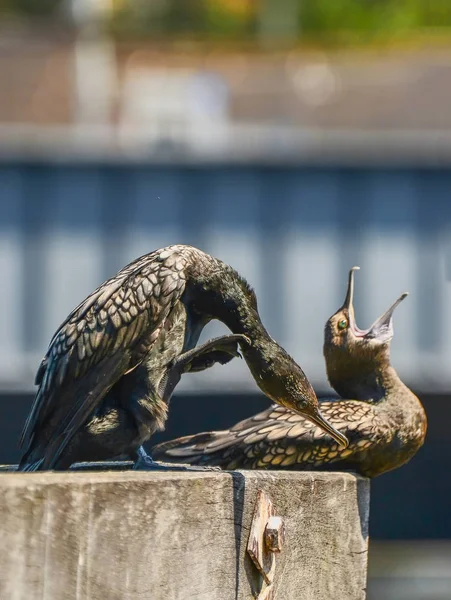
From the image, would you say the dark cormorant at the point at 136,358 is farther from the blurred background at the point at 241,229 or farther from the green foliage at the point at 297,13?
the green foliage at the point at 297,13

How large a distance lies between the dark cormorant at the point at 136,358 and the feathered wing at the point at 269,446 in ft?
3.29

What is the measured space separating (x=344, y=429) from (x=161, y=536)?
226cm

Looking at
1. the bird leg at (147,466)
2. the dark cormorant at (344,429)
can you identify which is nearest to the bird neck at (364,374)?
the dark cormorant at (344,429)

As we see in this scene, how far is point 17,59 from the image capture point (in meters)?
22.8

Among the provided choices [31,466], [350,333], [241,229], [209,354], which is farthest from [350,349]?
[241,229]

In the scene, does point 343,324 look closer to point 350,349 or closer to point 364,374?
point 350,349

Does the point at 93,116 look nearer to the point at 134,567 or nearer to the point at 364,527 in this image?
the point at 364,527

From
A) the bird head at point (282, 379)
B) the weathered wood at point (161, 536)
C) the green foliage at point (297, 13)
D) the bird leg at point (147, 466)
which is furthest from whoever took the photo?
the green foliage at point (297, 13)

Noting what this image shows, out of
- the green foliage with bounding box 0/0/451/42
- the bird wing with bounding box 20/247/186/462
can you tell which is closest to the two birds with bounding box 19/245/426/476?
the bird wing with bounding box 20/247/186/462

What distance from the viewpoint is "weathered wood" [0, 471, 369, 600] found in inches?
193

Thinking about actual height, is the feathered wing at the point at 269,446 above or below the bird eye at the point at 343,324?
below

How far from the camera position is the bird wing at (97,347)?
5965 millimetres

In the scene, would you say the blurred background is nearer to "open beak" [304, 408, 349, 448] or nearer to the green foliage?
"open beak" [304, 408, 349, 448]

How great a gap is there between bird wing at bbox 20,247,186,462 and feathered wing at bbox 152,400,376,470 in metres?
1.37
